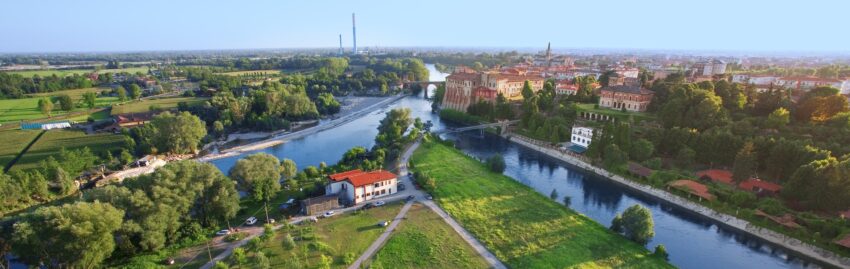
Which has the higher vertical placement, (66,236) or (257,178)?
(66,236)

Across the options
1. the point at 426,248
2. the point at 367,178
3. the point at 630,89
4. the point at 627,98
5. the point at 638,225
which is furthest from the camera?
the point at 630,89

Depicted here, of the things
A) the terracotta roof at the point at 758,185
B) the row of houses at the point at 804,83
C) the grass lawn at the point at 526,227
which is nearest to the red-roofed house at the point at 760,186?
the terracotta roof at the point at 758,185

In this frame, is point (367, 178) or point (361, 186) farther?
point (367, 178)

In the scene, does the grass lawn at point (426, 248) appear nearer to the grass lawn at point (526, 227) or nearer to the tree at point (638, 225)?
the grass lawn at point (526, 227)

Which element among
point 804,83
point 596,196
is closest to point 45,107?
point 596,196

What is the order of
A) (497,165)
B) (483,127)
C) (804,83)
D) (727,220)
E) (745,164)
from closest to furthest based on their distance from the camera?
(727,220)
(745,164)
(497,165)
(483,127)
(804,83)

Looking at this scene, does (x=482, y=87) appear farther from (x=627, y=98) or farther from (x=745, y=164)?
(x=745, y=164)

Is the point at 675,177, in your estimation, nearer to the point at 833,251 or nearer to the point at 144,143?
the point at 833,251
